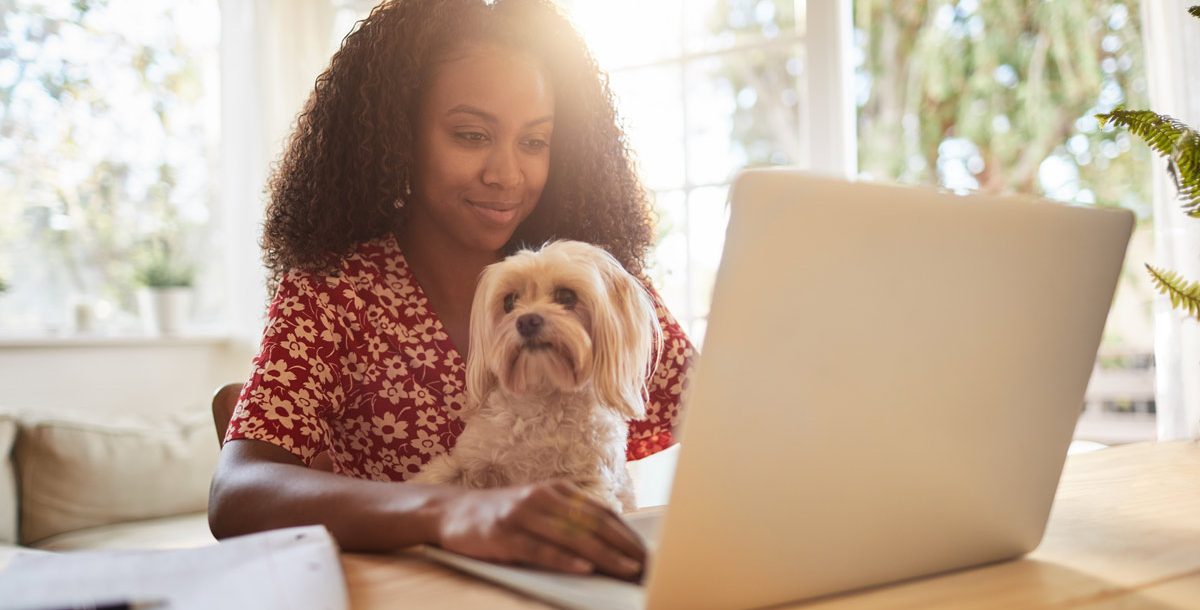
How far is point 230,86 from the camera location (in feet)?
13.2

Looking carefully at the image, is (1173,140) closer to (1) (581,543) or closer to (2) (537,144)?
(2) (537,144)

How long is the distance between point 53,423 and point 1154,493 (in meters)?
2.84

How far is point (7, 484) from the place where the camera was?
2684 mm

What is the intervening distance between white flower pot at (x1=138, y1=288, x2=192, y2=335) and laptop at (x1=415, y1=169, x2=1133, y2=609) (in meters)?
3.30

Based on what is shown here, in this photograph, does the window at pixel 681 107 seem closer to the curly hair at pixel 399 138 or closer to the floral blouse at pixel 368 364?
the curly hair at pixel 399 138

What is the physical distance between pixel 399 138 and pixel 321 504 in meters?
0.71

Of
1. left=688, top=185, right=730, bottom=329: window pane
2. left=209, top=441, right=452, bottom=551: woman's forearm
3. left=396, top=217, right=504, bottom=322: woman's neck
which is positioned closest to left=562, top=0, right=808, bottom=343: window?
left=688, top=185, right=730, bottom=329: window pane

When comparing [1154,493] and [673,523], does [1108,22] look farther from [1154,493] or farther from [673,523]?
[673,523]

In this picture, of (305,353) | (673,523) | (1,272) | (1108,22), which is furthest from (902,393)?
(1108,22)

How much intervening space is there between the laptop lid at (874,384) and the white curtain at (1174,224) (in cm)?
200

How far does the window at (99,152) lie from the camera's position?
11.0 ft

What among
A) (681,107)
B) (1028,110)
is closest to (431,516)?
(681,107)

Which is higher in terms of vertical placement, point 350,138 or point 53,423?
point 350,138

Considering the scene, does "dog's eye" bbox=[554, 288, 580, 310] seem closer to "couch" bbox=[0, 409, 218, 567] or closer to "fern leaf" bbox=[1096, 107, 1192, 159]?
"fern leaf" bbox=[1096, 107, 1192, 159]
